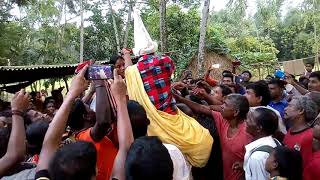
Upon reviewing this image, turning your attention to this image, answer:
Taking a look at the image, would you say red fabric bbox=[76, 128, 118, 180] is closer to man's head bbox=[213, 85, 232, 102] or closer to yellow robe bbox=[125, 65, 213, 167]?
yellow robe bbox=[125, 65, 213, 167]

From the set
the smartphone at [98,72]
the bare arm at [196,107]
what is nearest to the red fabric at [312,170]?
the bare arm at [196,107]

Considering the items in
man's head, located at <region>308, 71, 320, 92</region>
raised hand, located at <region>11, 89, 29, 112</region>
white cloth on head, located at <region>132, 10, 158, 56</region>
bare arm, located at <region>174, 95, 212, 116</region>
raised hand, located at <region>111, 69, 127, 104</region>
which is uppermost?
white cloth on head, located at <region>132, 10, 158, 56</region>

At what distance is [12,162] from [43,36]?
92.7 feet

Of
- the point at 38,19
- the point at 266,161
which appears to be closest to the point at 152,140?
the point at 266,161

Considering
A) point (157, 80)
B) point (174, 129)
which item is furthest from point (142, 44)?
point (174, 129)

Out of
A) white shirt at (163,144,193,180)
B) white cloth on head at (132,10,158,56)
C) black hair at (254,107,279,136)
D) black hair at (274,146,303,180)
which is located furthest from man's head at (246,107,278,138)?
white cloth on head at (132,10,158,56)

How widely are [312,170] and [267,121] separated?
1.90ft

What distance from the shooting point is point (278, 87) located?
511cm

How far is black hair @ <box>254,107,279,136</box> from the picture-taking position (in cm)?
336

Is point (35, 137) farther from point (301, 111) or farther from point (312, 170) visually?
point (301, 111)

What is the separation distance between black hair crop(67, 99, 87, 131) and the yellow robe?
0.43m

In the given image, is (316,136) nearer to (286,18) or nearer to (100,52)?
(100,52)

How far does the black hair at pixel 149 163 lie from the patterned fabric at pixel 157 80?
142 centimetres

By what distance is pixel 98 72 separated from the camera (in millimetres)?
2533
